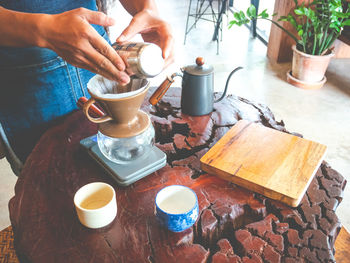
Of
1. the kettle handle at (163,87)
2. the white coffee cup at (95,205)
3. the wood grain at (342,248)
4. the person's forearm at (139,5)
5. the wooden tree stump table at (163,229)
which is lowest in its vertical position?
the wood grain at (342,248)

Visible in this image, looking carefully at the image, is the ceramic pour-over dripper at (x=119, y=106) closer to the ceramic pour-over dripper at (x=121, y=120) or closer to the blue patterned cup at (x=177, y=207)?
the ceramic pour-over dripper at (x=121, y=120)

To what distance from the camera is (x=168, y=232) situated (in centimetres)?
96

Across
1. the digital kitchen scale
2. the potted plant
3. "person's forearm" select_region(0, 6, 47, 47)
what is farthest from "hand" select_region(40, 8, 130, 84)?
the potted plant

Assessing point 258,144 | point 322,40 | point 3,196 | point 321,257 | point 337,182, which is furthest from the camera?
point 322,40

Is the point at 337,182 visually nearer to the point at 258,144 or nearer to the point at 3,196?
the point at 258,144

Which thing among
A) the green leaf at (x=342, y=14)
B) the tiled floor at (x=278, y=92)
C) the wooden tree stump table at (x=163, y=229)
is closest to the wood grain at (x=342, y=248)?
the wooden tree stump table at (x=163, y=229)

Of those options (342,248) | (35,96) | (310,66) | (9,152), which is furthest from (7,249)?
(310,66)

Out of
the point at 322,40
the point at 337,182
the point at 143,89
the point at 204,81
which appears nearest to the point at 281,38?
the point at 322,40

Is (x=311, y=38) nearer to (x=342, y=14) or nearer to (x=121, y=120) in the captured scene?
(x=342, y=14)

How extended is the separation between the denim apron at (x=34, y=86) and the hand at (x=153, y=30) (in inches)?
15.4

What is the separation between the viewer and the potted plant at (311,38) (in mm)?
3021

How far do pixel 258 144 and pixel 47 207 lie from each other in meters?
0.82

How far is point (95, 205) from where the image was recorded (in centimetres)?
102

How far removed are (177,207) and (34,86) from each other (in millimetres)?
901
